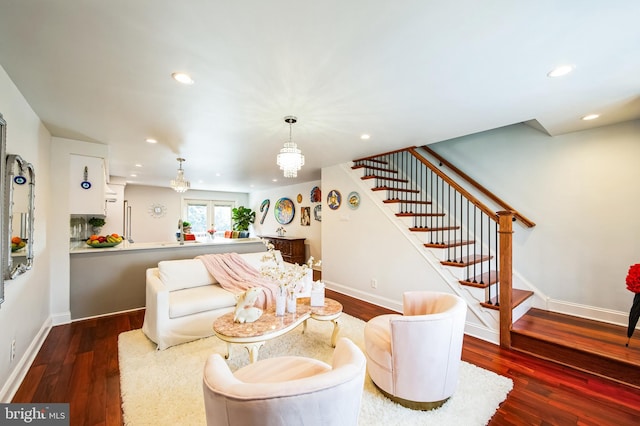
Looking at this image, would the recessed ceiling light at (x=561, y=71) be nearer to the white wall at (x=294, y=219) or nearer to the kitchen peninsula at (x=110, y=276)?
the white wall at (x=294, y=219)

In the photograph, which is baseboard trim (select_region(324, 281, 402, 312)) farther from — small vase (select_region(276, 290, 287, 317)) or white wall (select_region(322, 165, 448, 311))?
small vase (select_region(276, 290, 287, 317))

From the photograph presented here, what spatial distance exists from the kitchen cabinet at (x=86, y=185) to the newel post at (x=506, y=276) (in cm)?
509

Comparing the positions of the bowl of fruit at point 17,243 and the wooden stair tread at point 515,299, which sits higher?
the bowl of fruit at point 17,243

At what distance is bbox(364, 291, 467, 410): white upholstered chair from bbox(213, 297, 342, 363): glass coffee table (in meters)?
0.74

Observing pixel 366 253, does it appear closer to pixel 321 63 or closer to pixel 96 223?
pixel 321 63

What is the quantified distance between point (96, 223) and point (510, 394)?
7374 millimetres

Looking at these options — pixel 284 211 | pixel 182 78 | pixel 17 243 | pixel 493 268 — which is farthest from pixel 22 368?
pixel 284 211

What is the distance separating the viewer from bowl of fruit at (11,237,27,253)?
2.04 m

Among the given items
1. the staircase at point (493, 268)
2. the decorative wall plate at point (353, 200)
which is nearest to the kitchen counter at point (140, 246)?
the decorative wall plate at point (353, 200)

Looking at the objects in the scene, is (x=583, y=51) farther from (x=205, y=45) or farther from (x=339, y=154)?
(x=339, y=154)

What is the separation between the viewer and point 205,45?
1570 mm

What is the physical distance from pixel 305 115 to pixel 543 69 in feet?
6.19

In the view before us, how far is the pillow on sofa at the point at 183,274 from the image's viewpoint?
3.06m

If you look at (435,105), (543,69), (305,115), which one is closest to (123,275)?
(305,115)
